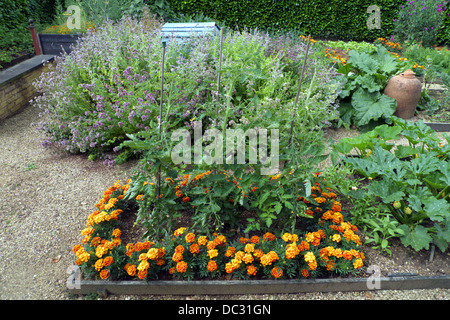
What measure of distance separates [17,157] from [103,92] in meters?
1.27

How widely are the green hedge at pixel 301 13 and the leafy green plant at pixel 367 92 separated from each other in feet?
12.8

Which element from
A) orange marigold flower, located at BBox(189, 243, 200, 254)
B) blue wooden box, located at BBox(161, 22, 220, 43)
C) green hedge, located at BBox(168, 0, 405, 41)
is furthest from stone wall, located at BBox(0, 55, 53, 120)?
green hedge, located at BBox(168, 0, 405, 41)

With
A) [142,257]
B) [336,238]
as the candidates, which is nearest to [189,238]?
[142,257]

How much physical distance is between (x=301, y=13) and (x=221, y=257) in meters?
7.65

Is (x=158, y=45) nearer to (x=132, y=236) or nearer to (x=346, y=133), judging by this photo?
(x=132, y=236)

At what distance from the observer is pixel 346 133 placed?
4.30m

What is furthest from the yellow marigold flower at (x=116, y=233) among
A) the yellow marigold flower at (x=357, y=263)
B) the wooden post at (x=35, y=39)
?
the wooden post at (x=35, y=39)

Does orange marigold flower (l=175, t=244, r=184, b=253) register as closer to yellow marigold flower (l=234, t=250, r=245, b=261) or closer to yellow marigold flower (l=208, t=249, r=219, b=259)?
yellow marigold flower (l=208, t=249, r=219, b=259)

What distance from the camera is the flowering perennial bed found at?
204 centimetres

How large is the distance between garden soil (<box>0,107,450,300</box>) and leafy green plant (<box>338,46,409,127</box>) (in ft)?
7.57

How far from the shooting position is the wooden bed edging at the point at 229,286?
6.77 feet

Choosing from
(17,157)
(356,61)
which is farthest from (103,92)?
(356,61)

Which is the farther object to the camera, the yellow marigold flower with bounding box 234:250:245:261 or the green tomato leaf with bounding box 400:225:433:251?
the green tomato leaf with bounding box 400:225:433:251

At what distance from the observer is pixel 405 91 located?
14.4 feet
